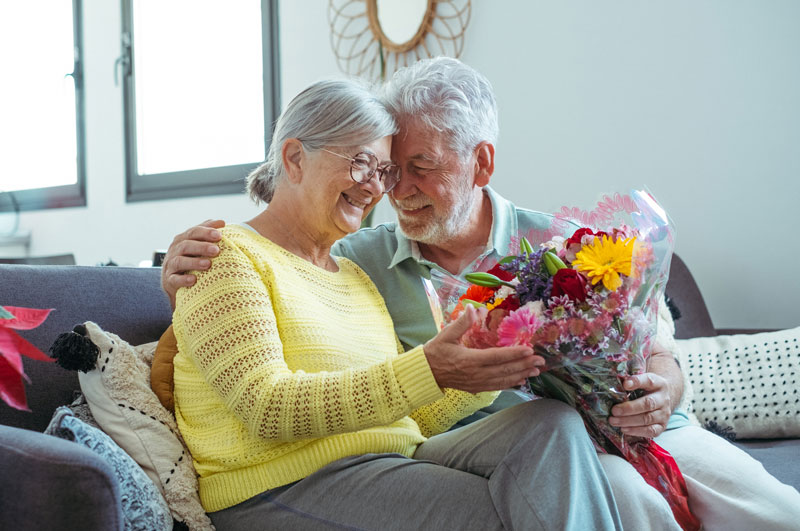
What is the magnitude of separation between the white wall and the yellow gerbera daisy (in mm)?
1340

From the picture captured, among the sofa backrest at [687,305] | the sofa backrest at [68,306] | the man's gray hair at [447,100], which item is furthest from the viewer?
the sofa backrest at [687,305]

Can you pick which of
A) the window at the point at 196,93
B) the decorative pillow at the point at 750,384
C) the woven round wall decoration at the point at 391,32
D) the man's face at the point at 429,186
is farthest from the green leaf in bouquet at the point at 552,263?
the window at the point at 196,93

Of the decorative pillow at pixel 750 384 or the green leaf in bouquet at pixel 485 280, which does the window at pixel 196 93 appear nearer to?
the decorative pillow at pixel 750 384

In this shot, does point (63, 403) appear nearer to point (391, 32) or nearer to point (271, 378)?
point (271, 378)

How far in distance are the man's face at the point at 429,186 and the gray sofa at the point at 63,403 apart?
600mm

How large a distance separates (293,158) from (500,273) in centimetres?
55

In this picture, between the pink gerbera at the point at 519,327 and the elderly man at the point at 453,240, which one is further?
the elderly man at the point at 453,240

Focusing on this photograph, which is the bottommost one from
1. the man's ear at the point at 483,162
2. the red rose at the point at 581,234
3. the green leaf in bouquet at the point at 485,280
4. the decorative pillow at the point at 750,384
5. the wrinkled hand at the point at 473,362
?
the decorative pillow at the point at 750,384

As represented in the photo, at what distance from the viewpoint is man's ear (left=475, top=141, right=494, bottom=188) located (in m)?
1.86

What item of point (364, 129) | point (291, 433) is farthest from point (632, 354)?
point (364, 129)

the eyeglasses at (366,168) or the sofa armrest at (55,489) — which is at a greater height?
the eyeglasses at (366,168)

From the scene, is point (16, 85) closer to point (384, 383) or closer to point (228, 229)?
point (228, 229)

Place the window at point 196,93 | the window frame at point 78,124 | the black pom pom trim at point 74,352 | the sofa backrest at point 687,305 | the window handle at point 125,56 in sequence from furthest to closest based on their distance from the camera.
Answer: the window frame at point 78,124
the window handle at point 125,56
the window at point 196,93
the sofa backrest at point 687,305
the black pom pom trim at point 74,352

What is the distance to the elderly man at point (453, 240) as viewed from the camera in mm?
1319
